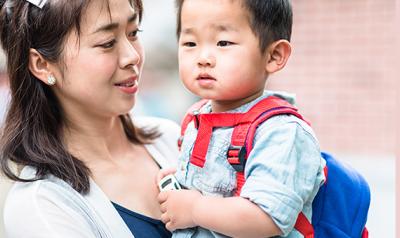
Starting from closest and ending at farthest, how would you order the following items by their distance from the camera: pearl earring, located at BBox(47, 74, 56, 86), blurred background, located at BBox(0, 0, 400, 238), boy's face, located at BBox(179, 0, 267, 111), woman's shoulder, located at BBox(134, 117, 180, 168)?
boy's face, located at BBox(179, 0, 267, 111) < pearl earring, located at BBox(47, 74, 56, 86) < woman's shoulder, located at BBox(134, 117, 180, 168) < blurred background, located at BBox(0, 0, 400, 238)

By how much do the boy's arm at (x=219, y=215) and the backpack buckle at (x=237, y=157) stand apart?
0.08 m

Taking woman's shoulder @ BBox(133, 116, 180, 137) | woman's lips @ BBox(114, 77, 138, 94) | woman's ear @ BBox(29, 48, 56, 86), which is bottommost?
woman's shoulder @ BBox(133, 116, 180, 137)

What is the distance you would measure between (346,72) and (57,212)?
12.7 ft

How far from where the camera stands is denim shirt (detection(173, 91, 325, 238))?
1521mm

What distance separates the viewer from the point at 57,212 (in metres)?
1.79

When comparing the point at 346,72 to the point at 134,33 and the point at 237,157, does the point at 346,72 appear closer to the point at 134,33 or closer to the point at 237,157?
the point at 134,33

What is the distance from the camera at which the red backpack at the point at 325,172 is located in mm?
1611

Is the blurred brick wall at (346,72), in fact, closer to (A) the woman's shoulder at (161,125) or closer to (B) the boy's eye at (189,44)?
(A) the woman's shoulder at (161,125)

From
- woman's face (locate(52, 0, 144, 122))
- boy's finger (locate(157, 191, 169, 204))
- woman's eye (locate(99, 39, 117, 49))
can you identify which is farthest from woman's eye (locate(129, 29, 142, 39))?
boy's finger (locate(157, 191, 169, 204))

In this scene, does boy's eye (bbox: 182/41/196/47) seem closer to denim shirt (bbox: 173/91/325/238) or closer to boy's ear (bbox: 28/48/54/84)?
denim shirt (bbox: 173/91/325/238)

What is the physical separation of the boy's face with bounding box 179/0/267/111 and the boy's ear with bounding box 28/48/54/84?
50cm

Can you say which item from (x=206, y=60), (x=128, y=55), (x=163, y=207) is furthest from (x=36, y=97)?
(x=206, y=60)

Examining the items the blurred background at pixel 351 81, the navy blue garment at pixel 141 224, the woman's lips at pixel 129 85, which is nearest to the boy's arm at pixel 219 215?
the navy blue garment at pixel 141 224

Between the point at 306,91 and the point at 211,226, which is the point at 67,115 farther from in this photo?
the point at 306,91
